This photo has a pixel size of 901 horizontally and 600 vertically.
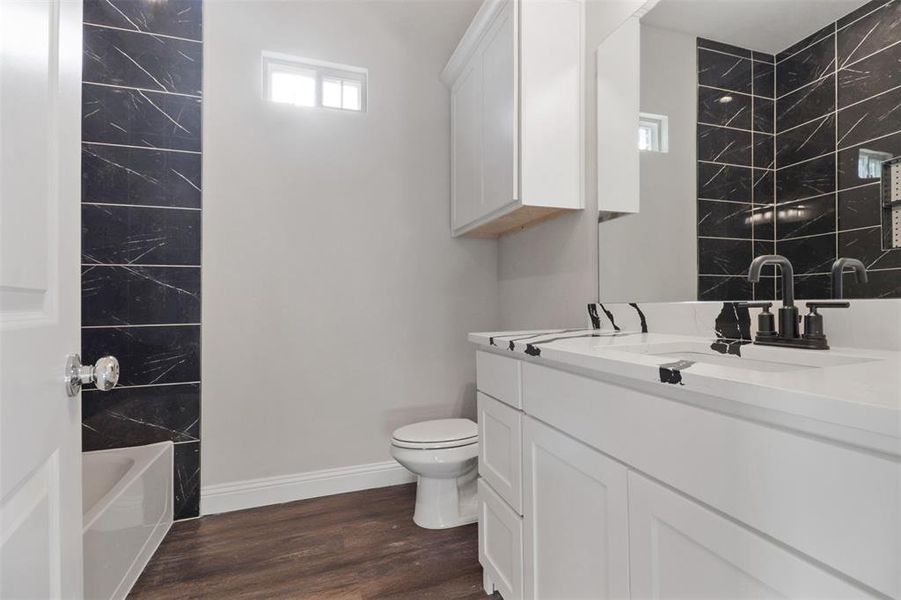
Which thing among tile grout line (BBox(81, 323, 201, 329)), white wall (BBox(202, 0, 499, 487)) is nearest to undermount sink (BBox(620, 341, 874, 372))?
white wall (BBox(202, 0, 499, 487))

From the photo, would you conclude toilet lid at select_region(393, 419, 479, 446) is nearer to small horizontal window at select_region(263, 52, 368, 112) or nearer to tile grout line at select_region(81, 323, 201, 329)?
tile grout line at select_region(81, 323, 201, 329)

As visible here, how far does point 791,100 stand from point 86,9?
9.12ft

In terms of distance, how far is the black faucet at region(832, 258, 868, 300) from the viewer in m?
0.94

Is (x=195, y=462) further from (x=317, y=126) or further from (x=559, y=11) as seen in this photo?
(x=559, y=11)

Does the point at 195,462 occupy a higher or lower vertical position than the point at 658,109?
lower

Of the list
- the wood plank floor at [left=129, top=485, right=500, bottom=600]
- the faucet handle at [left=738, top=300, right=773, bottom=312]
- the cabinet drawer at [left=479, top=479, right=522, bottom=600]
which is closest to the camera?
the faucet handle at [left=738, top=300, right=773, bottom=312]

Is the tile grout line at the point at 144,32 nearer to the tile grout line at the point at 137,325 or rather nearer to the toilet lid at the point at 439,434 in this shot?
the tile grout line at the point at 137,325

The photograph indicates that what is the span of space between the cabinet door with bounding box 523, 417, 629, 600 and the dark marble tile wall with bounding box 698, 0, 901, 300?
692 mm

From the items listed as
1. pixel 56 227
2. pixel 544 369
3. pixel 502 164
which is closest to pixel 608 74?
pixel 502 164

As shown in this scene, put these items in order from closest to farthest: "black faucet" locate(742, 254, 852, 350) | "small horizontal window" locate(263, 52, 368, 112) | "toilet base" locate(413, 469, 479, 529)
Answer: "black faucet" locate(742, 254, 852, 350), "toilet base" locate(413, 469, 479, 529), "small horizontal window" locate(263, 52, 368, 112)

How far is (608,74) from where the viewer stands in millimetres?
1603

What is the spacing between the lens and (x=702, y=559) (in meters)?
0.67

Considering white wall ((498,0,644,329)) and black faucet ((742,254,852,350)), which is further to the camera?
white wall ((498,0,644,329))

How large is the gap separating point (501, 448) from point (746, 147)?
114 cm
